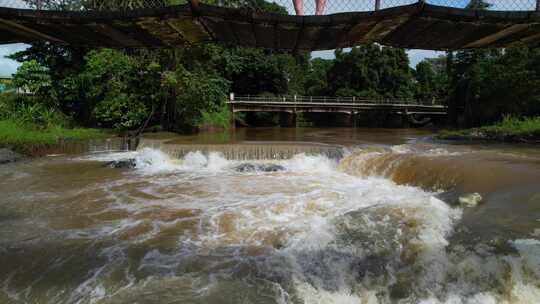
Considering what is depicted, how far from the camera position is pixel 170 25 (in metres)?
3.52

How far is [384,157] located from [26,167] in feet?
37.7

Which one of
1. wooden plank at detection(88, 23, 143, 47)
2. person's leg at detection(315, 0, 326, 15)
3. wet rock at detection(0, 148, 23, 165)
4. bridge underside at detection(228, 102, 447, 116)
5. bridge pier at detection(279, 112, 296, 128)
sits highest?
person's leg at detection(315, 0, 326, 15)

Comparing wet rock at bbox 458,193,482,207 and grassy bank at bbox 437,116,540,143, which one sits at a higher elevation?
grassy bank at bbox 437,116,540,143

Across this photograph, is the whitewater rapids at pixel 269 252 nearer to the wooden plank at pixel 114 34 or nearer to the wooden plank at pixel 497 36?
the wooden plank at pixel 497 36

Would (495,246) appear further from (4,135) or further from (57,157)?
(4,135)

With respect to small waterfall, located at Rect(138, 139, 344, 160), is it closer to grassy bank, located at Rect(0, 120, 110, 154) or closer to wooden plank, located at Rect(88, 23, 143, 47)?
grassy bank, located at Rect(0, 120, 110, 154)

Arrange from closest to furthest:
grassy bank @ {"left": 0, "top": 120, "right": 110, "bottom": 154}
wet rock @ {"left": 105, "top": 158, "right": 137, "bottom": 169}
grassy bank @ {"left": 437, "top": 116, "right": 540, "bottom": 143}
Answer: wet rock @ {"left": 105, "top": 158, "right": 137, "bottom": 169} → grassy bank @ {"left": 0, "top": 120, "right": 110, "bottom": 154} → grassy bank @ {"left": 437, "top": 116, "right": 540, "bottom": 143}

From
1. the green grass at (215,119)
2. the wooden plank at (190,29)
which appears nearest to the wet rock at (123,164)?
the green grass at (215,119)

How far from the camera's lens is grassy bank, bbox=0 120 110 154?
14289 mm

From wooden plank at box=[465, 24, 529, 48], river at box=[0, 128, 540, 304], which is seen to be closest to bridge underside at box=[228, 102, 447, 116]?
river at box=[0, 128, 540, 304]

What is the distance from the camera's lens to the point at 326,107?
36156 millimetres

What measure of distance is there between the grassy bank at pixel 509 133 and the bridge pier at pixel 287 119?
1961 centimetres

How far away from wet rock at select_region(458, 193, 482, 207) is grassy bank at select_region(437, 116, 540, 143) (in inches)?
385

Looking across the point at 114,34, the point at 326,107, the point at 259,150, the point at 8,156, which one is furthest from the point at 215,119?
the point at 114,34
